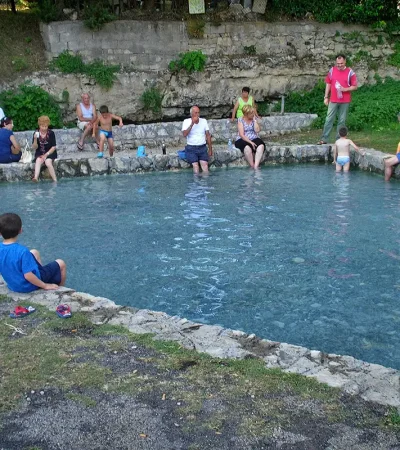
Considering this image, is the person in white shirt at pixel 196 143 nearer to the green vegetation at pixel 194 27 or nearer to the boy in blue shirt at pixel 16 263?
the green vegetation at pixel 194 27

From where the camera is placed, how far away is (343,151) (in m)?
12.9

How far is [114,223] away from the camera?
9.34m

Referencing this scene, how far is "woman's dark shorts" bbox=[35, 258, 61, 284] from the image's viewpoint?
5.87 metres

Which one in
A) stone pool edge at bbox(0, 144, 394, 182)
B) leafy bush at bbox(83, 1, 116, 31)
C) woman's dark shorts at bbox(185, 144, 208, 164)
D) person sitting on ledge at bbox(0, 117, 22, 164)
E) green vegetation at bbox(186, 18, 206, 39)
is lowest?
stone pool edge at bbox(0, 144, 394, 182)

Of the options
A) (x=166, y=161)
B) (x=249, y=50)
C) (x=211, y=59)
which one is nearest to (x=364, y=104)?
(x=249, y=50)

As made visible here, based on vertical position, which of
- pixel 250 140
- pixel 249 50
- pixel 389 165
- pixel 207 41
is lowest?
pixel 389 165

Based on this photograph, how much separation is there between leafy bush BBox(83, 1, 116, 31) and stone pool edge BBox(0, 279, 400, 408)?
13.4 meters

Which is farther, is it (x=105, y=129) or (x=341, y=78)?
(x=105, y=129)

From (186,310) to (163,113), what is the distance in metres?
12.9

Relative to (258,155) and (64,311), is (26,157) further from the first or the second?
(64,311)

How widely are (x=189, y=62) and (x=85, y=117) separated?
4.18m

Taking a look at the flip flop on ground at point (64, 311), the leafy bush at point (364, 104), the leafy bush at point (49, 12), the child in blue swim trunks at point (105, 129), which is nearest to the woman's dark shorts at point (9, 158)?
the child in blue swim trunks at point (105, 129)

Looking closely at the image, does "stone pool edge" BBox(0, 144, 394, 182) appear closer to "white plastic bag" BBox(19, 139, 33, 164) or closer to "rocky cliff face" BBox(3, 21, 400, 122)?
"white plastic bag" BBox(19, 139, 33, 164)

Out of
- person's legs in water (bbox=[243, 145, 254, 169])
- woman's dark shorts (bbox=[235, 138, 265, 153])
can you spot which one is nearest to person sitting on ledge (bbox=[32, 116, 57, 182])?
woman's dark shorts (bbox=[235, 138, 265, 153])
